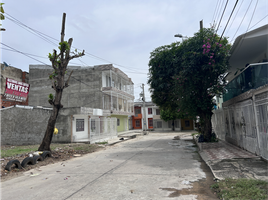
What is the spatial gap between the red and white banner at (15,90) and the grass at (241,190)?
757 inches

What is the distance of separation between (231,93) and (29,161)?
11313 mm

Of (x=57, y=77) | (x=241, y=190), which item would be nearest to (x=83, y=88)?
(x=57, y=77)

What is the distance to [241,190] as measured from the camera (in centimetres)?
415

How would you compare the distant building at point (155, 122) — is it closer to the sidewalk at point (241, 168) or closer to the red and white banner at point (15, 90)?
the red and white banner at point (15, 90)

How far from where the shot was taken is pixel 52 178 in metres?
6.39

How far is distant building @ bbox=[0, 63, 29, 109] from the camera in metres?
18.4

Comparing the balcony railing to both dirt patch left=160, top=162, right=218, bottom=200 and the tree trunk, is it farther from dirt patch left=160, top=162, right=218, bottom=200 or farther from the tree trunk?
the tree trunk

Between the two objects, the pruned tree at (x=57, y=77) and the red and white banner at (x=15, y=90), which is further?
the red and white banner at (x=15, y=90)

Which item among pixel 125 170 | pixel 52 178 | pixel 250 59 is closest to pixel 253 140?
pixel 125 170

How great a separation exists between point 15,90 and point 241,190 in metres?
20.4

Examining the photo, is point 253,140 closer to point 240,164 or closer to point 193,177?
point 240,164

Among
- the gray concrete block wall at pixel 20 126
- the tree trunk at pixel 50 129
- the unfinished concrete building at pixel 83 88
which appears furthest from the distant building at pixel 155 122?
the tree trunk at pixel 50 129

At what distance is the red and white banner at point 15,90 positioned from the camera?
1798cm

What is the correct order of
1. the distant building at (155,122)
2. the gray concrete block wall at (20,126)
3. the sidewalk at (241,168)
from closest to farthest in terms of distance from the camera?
the sidewalk at (241,168), the gray concrete block wall at (20,126), the distant building at (155,122)
